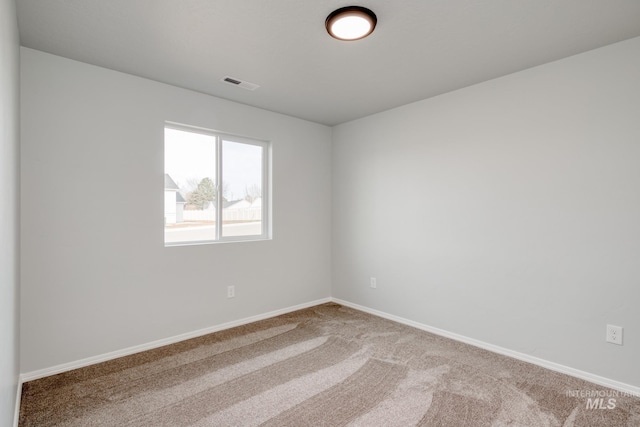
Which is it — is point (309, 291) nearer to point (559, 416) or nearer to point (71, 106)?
point (559, 416)

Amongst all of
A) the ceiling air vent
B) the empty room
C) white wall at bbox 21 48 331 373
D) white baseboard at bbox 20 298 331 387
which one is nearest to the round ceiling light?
the empty room

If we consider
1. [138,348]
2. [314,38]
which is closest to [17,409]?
[138,348]

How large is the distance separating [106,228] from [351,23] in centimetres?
247

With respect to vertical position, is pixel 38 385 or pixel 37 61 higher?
pixel 37 61

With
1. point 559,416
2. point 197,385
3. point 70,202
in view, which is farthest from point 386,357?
point 70,202

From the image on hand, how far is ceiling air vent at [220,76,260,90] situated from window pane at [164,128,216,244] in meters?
0.69

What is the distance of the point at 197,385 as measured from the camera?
7.74 ft

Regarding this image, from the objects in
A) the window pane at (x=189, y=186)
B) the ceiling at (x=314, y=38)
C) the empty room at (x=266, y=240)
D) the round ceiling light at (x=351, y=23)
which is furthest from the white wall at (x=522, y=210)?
the window pane at (x=189, y=186)

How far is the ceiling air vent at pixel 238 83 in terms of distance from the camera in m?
2.96

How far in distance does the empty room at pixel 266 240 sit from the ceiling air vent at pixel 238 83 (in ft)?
0.19

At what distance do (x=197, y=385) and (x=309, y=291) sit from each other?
2095 millimetres

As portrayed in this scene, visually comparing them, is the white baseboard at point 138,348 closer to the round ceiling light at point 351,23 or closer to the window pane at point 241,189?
the window pane at point 241,189

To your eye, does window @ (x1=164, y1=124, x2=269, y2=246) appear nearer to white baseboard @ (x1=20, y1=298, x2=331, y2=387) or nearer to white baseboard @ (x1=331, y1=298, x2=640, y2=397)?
white baseboard @ (x1=20, y1=298, x2=331, y2=387)

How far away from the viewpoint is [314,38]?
2.26m
